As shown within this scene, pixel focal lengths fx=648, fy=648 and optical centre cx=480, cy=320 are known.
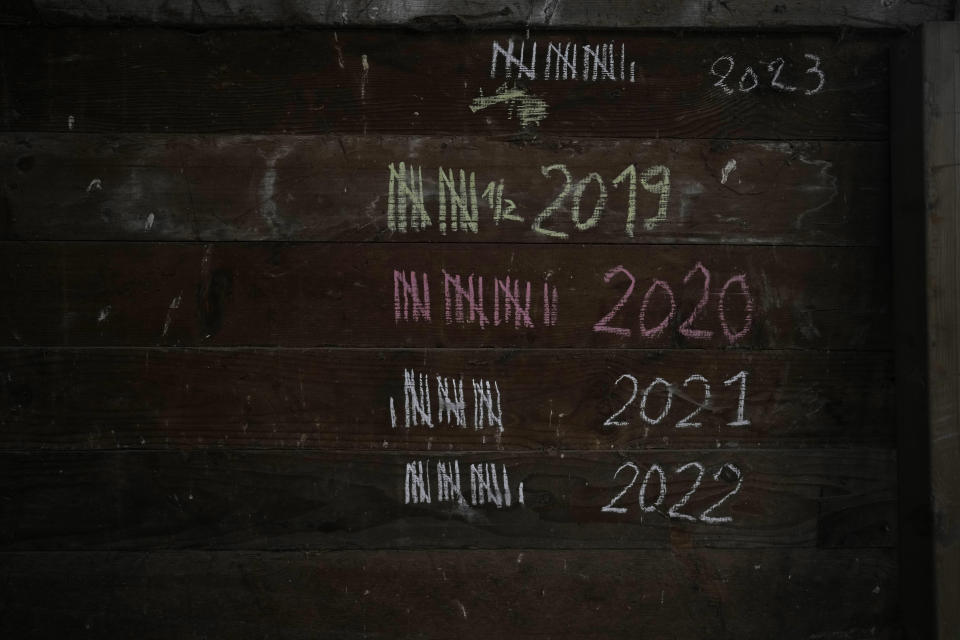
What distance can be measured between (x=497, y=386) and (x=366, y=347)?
0.41 m

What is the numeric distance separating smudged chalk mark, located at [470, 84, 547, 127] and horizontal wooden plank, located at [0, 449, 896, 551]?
1.02m

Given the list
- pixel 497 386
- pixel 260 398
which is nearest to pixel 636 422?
pixel 497 386

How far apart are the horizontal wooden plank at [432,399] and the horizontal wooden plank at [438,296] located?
0.05m

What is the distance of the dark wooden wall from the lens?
75.7 inches

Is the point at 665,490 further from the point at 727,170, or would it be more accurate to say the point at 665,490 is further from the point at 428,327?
the point at 727,170

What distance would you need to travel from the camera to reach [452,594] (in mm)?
1960

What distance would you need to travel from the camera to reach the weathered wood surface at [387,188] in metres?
1.92

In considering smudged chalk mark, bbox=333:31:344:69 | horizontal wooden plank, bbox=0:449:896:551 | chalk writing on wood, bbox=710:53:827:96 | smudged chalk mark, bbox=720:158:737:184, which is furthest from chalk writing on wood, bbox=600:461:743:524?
smudged chalk mark, bbox=333:31:344:69

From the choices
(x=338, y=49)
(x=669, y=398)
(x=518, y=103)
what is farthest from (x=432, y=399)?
(x=338, y=49)

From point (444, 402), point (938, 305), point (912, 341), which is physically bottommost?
point (444, 402)

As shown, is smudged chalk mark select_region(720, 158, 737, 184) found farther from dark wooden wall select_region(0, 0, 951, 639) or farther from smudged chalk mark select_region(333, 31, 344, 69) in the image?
smudged chalk mark select_region(333, 31, 344, 69)

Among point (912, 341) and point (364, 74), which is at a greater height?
point (364, 74)

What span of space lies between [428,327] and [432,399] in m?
0.22

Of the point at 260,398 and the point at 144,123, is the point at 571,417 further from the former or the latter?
the point at 144,123
